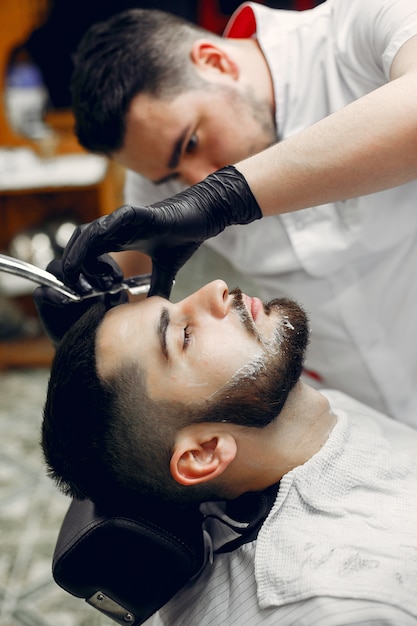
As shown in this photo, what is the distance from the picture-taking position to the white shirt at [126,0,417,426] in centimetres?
182

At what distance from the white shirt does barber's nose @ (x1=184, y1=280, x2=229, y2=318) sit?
467 millimetres

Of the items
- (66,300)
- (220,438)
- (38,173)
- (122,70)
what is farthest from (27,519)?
(38,173)

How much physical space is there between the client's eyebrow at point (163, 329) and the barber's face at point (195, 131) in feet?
1.77

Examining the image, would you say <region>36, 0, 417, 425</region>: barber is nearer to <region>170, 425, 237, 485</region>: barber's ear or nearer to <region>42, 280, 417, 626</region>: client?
<region>42, 280, 417, 626</region>: client

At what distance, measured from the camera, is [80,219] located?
4215 mm

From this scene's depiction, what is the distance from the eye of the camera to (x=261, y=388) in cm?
139

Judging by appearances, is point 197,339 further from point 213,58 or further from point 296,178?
point 213,58

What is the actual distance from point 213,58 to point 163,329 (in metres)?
0.87

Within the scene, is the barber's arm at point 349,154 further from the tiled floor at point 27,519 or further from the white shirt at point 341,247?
the tiled floor at point 27,519

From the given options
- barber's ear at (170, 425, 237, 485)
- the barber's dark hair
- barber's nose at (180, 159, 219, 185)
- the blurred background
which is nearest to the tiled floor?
the blurred background

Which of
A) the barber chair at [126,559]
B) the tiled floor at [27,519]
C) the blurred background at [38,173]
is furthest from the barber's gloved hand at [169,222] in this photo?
the blurred background at [38,173]

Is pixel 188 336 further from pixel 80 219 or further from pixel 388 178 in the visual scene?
pixel 80 219

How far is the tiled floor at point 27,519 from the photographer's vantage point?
214cm

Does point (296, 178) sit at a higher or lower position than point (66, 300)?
higher
